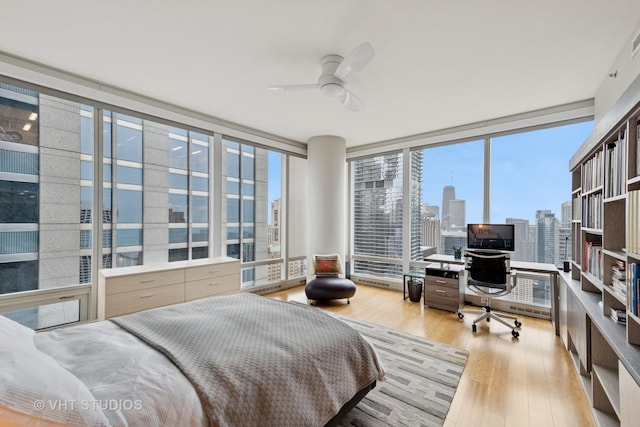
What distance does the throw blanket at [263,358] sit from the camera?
3.99 ft

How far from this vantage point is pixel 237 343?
4.98ft

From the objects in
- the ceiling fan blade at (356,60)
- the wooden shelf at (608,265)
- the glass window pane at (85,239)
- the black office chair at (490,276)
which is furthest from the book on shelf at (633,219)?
the glass window pane at (85,239)

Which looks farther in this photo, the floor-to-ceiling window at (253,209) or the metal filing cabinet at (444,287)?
the floor-to-ceiling window at (253,209)

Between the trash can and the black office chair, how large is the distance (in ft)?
3.22

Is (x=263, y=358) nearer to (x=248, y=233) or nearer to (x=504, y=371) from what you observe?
(x=504, y=371)

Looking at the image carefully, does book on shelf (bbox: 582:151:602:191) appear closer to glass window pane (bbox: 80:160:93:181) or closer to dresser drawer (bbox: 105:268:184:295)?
dresser drawer (bbox: 105:268:184:295)

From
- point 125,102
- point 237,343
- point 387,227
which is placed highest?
point 125,102

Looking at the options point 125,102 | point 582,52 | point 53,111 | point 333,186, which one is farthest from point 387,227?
point 53,111

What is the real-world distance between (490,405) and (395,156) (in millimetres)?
4134

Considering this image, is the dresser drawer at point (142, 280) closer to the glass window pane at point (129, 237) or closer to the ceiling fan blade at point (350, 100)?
the glass window pane at point (129, 237)

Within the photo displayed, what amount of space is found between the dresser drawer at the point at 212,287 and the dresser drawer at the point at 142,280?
0.58ft

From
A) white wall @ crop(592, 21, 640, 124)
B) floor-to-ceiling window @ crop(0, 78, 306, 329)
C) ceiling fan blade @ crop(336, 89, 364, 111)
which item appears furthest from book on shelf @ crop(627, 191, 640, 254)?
floor-to-ceiling window @ crop(0, 78, 306, 329)

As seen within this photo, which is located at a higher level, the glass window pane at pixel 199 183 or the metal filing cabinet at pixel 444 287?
the glass window pane at pixel 199 183

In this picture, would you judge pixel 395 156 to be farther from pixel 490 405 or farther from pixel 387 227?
pixel 490 405
